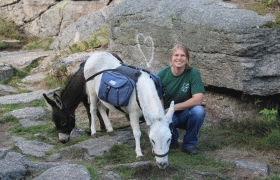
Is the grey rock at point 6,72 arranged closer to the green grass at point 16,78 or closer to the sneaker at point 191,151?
the green grass at point 16,78

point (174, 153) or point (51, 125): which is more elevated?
point (174, 153)

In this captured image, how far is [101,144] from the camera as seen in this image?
4305mm

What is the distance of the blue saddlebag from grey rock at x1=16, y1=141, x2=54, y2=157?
4.62ft

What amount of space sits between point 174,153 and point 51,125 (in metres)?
3.04

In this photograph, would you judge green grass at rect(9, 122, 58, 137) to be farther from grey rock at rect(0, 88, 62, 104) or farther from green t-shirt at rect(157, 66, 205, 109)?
green t-shirt at rect(157, 66, 205, 109)

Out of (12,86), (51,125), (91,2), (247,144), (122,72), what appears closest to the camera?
(122,72)

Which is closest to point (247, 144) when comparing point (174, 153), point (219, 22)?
point (174, 153)

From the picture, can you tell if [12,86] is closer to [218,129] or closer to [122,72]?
[122,72]

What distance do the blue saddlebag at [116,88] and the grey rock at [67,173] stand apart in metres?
1.07

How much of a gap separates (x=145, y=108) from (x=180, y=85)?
949 millimetres

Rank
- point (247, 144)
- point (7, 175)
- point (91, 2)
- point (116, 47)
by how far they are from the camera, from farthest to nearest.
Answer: point (91, 2)
point (116, 47)
point (247, 144)
point (7, 175)

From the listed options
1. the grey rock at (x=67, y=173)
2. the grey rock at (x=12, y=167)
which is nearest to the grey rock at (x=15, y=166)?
the grey rock at (x=12, y=167)

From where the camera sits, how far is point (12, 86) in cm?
920

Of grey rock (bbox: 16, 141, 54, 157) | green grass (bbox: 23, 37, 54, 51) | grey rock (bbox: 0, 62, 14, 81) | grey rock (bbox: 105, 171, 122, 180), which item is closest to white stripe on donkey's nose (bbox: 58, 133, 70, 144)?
grey rock (bbox: 16, 141, 54, 157)
